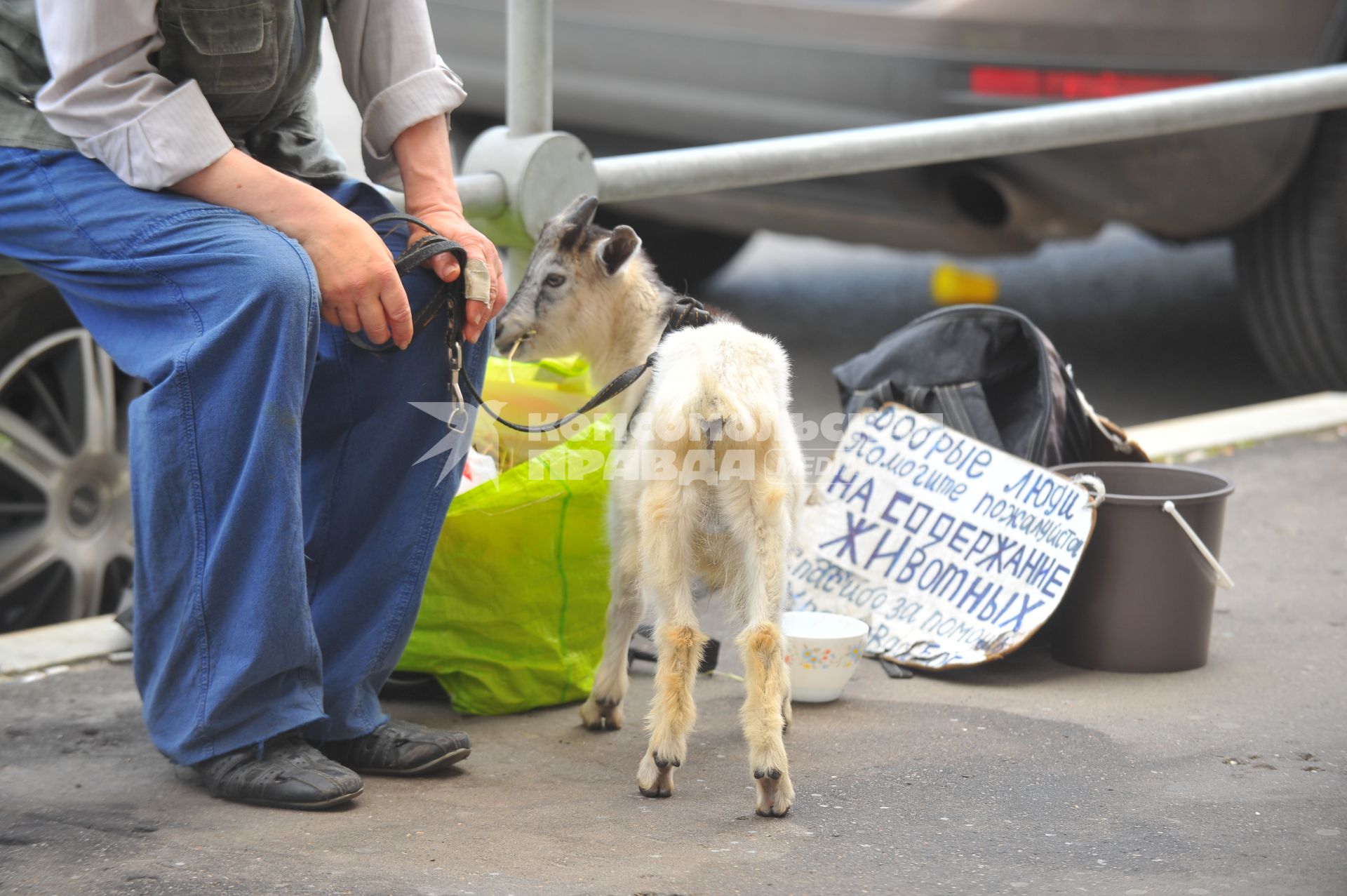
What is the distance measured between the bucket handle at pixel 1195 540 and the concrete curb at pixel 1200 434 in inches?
61.5

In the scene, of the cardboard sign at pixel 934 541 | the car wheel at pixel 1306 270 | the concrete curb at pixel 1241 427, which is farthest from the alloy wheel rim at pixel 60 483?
the car wheel at pixel 1306 270

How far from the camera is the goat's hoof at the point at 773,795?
2740mm

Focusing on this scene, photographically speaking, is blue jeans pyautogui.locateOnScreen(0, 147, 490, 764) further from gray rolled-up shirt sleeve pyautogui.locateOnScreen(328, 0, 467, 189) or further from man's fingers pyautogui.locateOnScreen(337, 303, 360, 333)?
gray rolled-up shirt sleeve pyautogui.locateOnScreen(328, 0, 467, 189)

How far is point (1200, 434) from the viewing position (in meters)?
5.29

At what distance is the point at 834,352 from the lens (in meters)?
7.14

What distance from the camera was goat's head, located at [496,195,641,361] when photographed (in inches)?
137

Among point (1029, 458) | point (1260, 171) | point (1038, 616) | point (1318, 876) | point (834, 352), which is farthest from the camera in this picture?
point (834, 352)

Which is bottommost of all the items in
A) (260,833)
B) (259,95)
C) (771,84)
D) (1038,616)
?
(260,833)

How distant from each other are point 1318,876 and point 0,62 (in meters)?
2.64

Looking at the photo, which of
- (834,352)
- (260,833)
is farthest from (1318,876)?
(834,352)

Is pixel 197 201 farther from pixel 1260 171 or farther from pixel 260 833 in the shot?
pixel 1260 171

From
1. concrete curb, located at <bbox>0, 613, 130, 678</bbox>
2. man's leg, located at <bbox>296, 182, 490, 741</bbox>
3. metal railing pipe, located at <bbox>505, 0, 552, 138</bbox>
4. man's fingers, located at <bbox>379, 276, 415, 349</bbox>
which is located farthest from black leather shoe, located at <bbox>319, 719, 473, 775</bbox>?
metal railing pipe, located at <bbox>505, 0, 552, 138</bbox>

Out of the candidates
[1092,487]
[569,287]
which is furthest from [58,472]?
[1092,487]

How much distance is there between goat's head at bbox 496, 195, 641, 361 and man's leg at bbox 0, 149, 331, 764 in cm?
91
